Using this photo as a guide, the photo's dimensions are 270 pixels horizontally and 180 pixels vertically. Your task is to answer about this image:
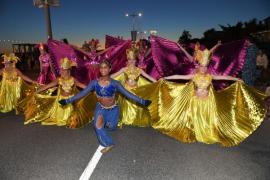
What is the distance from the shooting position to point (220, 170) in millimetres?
4414

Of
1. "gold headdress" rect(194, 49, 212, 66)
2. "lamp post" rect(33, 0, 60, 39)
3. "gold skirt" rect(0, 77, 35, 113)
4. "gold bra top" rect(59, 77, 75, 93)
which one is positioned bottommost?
"gold skirt" rect(0, 77, 35, 113)

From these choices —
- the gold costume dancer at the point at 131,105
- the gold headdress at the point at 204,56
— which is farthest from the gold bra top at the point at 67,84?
the gold headdress at the point at 204,56

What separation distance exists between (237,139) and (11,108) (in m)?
6.18

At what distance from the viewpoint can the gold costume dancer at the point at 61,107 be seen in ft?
22.9

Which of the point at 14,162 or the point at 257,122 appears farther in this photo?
the point at 257,122

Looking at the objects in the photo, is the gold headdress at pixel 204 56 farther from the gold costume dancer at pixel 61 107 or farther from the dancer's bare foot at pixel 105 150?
the gold costume dancer at pixel 61 107

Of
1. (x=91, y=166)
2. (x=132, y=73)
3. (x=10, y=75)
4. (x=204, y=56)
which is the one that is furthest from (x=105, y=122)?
(x=10, y=75)

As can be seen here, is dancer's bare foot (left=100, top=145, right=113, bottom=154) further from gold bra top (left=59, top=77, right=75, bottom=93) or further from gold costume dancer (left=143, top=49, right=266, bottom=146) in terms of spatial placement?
gold bra top (left=59, top=77, right=75, bottom=93)

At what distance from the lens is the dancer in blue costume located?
5.32m

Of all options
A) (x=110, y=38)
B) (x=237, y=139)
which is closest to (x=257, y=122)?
(x=237, y=139)

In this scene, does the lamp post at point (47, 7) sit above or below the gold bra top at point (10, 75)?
above

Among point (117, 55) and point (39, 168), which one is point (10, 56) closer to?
point (117, 55)

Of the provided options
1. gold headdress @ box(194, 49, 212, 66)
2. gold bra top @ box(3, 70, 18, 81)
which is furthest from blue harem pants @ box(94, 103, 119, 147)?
gold bra top @ box(3, 70, 18, 81)

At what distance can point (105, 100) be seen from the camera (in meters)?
5.52
